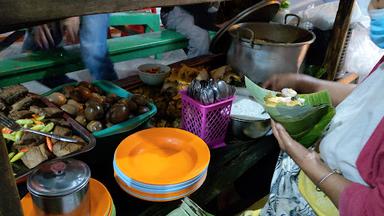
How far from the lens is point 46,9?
0.47 meters

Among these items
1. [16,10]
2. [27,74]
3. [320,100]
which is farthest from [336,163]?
[27,74]

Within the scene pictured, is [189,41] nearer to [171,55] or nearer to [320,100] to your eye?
[320,100]

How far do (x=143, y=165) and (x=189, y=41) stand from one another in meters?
1.53

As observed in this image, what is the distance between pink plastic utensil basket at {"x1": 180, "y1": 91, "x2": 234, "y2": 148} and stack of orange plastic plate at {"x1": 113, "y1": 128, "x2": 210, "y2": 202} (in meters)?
0.08

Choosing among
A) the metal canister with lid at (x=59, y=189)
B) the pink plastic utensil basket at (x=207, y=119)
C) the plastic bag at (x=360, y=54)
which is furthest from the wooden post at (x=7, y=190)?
the plastic bag at (x=360, y=54)

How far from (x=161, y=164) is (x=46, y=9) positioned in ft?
2.47

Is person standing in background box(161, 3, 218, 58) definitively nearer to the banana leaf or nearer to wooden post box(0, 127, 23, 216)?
the banana leaf

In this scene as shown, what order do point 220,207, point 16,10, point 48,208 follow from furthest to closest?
point 220,207, point 48,208, point 16,10

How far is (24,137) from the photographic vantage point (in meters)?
1.04

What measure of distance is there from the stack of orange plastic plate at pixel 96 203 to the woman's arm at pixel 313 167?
2.30ft

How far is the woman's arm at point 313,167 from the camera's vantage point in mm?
1006

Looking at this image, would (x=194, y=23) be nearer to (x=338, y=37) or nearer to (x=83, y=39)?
(x=83, y=39)

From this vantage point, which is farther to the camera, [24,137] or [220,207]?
[220,207]

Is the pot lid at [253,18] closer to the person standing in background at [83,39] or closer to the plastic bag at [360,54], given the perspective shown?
the plastic bag at [360,54]
